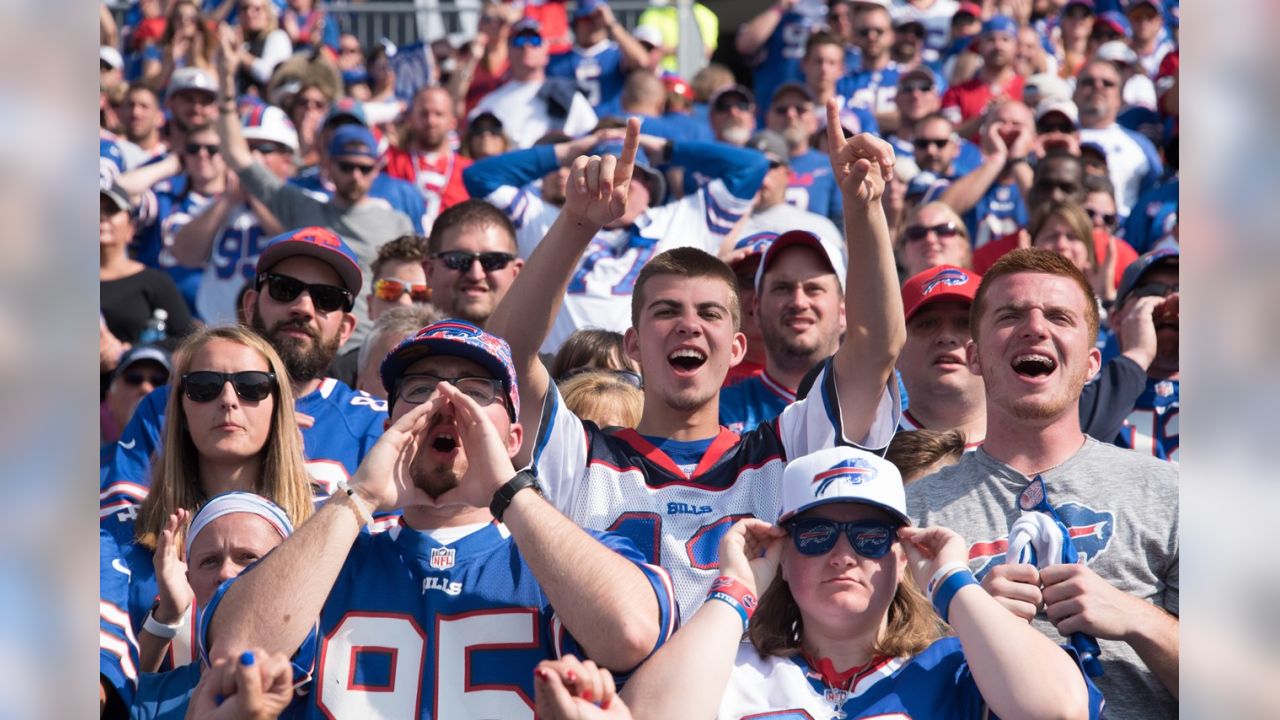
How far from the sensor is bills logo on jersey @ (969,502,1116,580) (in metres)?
3.74

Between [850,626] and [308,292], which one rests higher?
[308,292]

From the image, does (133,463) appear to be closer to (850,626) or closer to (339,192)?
(850,626)

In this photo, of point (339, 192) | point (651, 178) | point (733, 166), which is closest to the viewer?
point (651, 178)

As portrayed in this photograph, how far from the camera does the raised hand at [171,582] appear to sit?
3854 millimetres

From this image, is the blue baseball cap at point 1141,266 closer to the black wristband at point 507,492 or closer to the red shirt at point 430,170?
the black wristband at point 507,492

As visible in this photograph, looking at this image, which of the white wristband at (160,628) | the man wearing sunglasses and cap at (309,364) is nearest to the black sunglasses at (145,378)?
the man wearing sunglasses and cap at (309,364)

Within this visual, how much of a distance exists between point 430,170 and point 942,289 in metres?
4.98

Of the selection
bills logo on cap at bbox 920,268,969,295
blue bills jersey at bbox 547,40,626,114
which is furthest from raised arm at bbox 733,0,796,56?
bills logo on cap at bbox 920,268,969,295

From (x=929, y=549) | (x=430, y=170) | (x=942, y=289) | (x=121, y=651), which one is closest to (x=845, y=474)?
(x=929, y=549)

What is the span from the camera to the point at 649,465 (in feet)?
13.0
